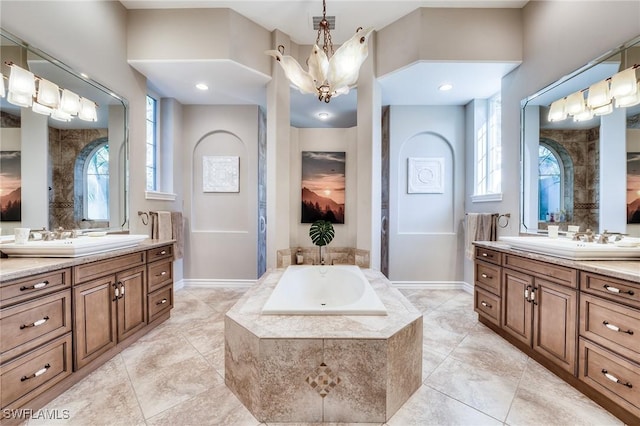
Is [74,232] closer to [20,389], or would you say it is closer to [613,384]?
[20,389]

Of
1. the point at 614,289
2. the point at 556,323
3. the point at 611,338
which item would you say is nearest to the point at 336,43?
the point at 614,289

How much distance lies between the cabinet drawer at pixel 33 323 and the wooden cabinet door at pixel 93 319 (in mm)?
71

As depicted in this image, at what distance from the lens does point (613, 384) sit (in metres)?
1.45

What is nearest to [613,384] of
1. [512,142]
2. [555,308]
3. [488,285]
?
[555,308]

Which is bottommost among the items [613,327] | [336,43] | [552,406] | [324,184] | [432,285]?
[552,406]

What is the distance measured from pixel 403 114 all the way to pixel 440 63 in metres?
1.00

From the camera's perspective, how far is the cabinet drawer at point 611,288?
137 centimetres

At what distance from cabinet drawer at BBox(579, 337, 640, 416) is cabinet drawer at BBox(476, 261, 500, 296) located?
765 millimetres

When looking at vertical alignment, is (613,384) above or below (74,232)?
below

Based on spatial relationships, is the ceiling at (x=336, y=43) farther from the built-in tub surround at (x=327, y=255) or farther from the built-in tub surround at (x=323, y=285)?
the built-in tub surround at (x=323, y=285)

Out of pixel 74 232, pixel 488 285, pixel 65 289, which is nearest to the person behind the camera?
pixel 65 289

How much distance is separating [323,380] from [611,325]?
5.52 feet

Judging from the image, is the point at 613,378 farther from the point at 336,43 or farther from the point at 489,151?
the point at 336,43

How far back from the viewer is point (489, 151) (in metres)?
3.39
